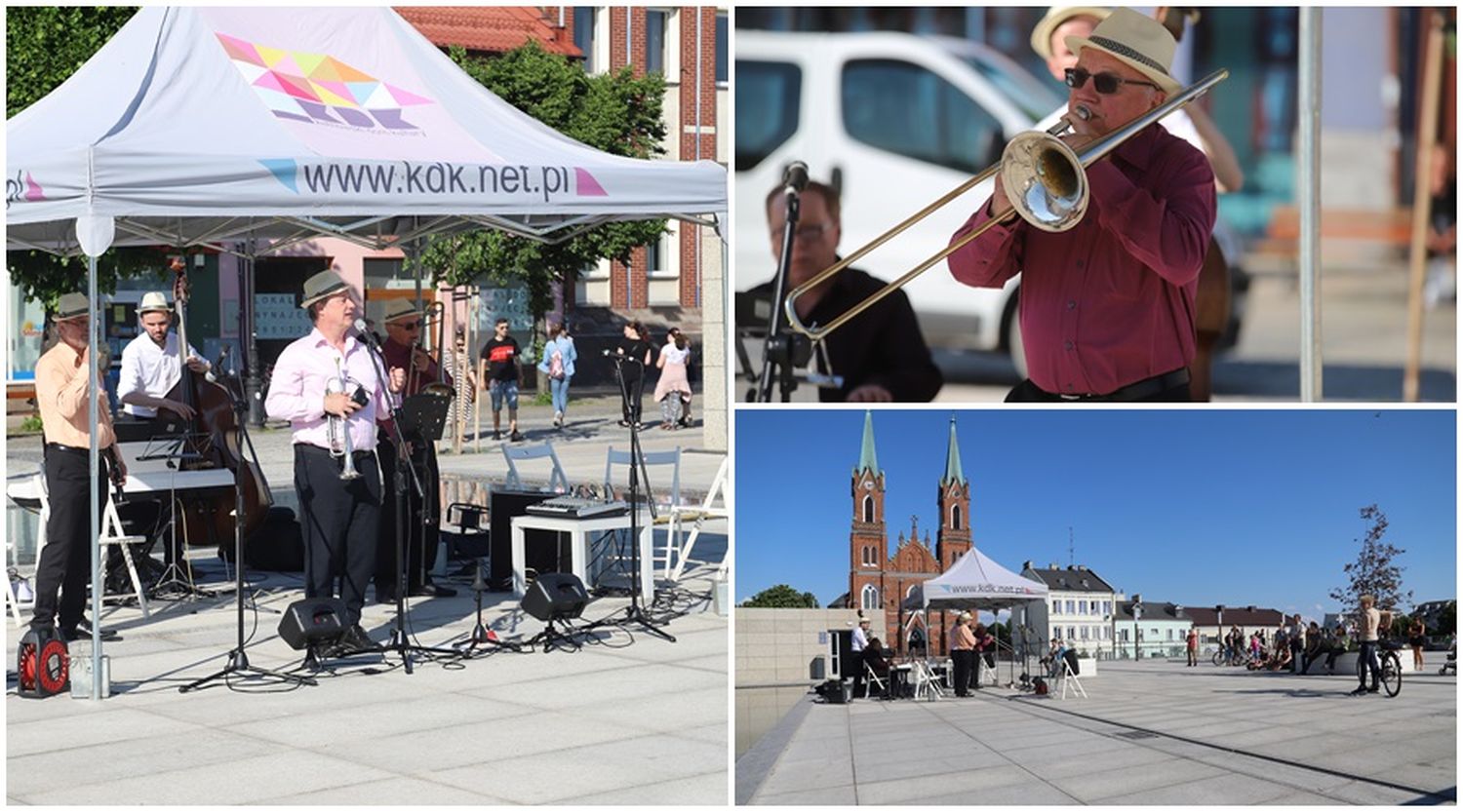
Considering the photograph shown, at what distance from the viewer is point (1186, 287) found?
3.92 m

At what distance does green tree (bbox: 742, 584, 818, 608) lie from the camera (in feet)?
12.9

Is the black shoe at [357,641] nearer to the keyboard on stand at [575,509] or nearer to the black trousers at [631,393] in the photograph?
the black trousers at [631,393]

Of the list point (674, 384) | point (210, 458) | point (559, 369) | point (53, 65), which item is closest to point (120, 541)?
point (210, 458)

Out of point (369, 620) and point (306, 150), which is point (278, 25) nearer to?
point (306, 150)

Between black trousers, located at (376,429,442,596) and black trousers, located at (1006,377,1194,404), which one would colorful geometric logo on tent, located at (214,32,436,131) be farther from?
black trousers, located at (1006,377,1194,404)

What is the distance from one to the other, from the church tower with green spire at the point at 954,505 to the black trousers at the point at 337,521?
184 inches

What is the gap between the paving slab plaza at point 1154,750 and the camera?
412 cm

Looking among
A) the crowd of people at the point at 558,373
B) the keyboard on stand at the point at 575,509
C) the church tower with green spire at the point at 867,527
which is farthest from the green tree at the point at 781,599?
the crowd of people at the point at 558,373

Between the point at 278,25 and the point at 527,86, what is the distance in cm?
2233

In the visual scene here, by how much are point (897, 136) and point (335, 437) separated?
4.70m

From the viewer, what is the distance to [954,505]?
4.03 metres

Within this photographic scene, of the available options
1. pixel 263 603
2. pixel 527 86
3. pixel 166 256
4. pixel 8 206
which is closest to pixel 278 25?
pixel 8 206

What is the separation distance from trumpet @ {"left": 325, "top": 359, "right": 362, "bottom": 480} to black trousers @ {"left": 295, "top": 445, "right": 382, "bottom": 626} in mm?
67

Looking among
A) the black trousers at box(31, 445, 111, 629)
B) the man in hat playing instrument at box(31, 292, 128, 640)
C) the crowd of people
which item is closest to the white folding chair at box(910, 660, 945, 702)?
the man in hat playing instrument at box(31, 292, 128, 640)
